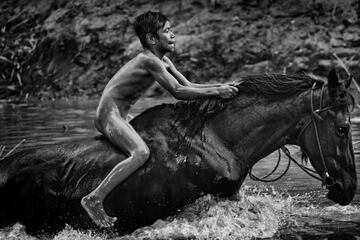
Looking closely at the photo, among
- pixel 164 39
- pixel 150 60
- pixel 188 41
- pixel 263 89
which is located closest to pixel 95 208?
pixel 150 60

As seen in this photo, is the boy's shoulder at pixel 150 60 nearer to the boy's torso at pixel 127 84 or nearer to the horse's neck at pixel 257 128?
the boy's torso at pixel 127 84

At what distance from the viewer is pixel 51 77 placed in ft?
64.5

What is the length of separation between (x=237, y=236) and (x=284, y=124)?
3.18ft

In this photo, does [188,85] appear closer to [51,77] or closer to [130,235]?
[130,235]

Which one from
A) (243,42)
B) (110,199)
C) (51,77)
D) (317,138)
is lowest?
(51,77)

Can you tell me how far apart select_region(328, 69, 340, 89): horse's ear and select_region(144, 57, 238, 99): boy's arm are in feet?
2.54

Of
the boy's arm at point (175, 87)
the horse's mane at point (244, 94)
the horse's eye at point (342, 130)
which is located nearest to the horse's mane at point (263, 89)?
the horse's mane at point (244, 94)

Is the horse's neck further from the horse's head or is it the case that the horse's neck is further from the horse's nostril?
the horse's nostril

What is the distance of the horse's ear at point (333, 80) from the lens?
533 centimetres

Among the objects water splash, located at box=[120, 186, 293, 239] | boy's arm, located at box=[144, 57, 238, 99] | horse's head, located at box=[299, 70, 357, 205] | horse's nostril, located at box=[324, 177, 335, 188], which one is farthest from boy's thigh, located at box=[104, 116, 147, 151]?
horse's nostril, located at box=[324, 177, 335, 188]

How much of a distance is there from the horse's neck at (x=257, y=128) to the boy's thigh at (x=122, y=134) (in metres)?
0.66

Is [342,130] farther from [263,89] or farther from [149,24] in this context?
[149,24]

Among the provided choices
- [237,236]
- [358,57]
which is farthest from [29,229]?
[358,57]

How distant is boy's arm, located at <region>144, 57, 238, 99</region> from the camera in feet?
18.1
